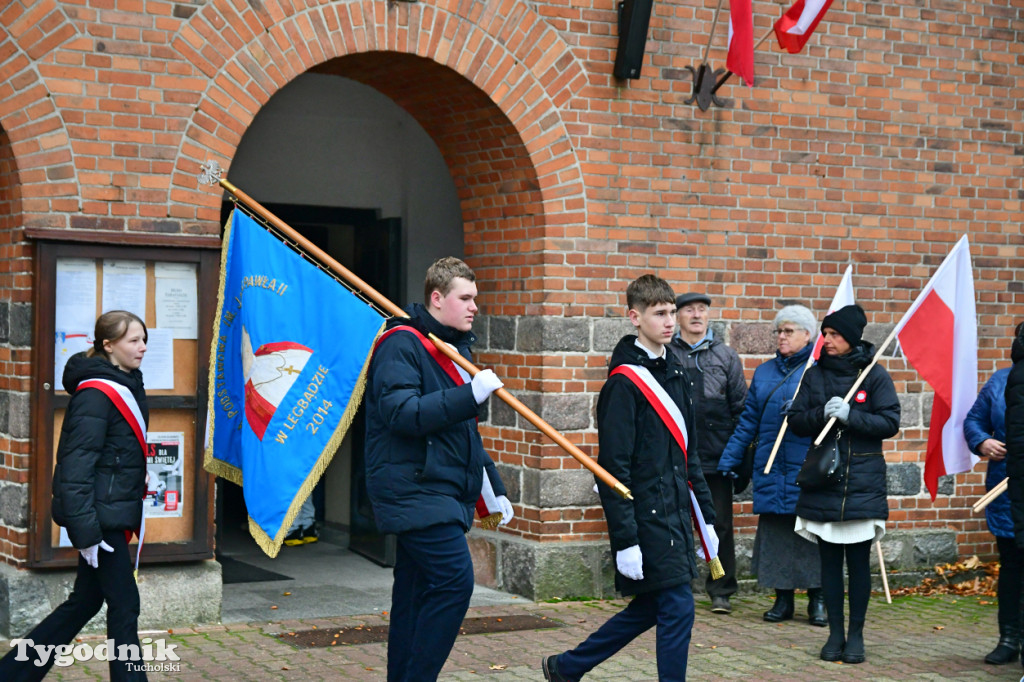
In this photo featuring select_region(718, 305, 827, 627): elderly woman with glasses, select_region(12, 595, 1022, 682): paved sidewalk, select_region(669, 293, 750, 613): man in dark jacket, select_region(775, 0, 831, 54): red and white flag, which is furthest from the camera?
select_region(669, 293, 750, 613): man in dark jacket

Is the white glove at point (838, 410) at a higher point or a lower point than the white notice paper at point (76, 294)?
lower

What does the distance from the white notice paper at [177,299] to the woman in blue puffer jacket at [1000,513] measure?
14.3ft

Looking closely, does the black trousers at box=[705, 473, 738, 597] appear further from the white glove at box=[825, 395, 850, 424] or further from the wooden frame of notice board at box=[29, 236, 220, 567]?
the wooden frame of notice board at box=[29, 236, 220, 567]

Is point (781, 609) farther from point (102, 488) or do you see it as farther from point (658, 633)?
point (102, 488)

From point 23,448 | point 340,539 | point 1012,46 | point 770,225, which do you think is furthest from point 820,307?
point 23,448

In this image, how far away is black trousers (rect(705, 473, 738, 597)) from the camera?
827 cm

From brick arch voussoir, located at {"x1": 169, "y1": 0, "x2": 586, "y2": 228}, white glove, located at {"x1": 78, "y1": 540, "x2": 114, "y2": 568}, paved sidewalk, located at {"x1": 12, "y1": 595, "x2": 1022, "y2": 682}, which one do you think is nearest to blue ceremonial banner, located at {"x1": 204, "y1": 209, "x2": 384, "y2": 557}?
white glove, located at {"x1": 78, "y1": 540, "x2": 114, "y2": 568}

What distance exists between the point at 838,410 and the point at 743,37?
2.61m

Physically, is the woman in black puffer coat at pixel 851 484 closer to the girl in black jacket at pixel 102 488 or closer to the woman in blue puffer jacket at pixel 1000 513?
the woman in blue puffer jacket at pixel 1000 513

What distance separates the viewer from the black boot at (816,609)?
7832mm

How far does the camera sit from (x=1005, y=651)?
22.9ft

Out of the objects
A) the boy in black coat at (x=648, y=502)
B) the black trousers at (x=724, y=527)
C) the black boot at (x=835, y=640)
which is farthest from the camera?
the black trousers at (x=724, y=527)

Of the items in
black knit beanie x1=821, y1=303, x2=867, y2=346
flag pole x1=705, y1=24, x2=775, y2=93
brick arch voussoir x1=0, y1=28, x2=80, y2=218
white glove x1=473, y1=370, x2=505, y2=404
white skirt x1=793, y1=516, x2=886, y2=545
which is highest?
flag pole x1=705, y1=24, x2=775, y2=93

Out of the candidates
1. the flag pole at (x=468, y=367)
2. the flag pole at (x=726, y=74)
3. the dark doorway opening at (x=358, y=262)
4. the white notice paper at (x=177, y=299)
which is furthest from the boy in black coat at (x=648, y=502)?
the dark doorway opening at (x=358, y=262)
